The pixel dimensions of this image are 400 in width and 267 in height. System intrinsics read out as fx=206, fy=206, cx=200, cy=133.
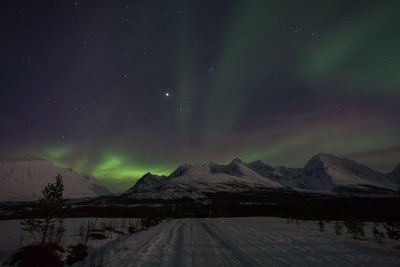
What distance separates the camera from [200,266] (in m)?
9.50

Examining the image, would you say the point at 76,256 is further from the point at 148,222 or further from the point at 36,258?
the point at 148,222

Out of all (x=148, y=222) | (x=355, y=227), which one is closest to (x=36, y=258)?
(x=355, y=227)

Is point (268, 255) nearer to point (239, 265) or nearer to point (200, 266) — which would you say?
point (239, 265)

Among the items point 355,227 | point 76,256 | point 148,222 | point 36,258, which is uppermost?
point 355,227

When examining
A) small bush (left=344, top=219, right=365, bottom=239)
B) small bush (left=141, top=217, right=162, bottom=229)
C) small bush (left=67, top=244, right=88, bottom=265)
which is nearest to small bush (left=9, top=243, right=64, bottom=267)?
small bush (left=67, top=244, right=88, bottom=265)

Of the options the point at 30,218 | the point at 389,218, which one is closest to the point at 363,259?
the point at 389,218

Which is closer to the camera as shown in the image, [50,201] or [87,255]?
[87,255]

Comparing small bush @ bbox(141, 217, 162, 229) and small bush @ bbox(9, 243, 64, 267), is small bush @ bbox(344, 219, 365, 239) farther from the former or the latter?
small bush @ bbox(141, 217, 162, 229)

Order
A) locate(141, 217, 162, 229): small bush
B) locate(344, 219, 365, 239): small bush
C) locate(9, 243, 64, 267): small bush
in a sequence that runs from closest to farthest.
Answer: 1. locate(9, 243, 64, 267): small bush
2. locate(344, 219, 365, 239): small bush
3. locate(141, 217, 162, 229): small bush

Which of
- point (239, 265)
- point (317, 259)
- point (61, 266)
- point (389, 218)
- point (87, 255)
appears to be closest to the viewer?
point (239, 265)

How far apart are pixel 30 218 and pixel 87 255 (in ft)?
18.2

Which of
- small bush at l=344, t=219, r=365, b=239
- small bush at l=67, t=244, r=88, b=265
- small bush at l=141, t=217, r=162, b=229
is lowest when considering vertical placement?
small bush at l=141, t=217, r=162, b=229

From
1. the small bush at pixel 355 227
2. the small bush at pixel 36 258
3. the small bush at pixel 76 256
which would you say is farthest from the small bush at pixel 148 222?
the small bush at pixel 355 227

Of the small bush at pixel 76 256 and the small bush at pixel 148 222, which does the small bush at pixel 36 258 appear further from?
the small bush at pixel 148 222
